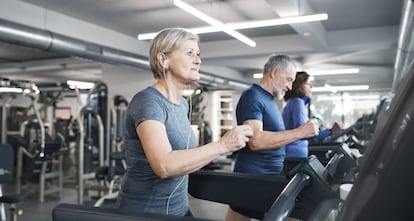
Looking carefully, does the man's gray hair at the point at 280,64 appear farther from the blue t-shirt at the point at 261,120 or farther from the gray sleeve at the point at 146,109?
the gray sleeve at the point at 146,109

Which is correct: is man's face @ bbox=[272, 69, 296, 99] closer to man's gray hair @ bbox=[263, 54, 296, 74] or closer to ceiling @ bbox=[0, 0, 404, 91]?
man's gray hair @ bbox=[263, 54, 296, 74]

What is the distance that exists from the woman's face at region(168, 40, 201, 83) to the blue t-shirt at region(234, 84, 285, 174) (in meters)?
0.72

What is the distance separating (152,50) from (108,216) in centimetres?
69

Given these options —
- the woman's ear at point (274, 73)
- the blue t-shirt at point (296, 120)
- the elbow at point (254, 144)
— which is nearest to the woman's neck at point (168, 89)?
the elbow at point (254, 144)

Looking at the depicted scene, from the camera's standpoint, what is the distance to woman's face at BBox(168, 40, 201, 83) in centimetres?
139

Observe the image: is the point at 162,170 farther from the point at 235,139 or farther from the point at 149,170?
the point at 235,139

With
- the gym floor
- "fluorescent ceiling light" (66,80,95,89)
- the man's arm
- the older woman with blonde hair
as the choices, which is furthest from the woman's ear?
"fluorescent ceiling light" (66,80,95,89)

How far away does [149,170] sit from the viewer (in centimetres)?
128

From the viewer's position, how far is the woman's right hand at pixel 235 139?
1214 millimetres

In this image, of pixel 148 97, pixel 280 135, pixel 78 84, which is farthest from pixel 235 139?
pixel 78 84

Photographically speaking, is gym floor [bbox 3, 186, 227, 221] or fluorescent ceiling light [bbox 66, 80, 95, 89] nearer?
gym floor [bbox 3, 186, 227, 221]

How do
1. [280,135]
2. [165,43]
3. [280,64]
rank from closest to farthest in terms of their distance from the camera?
[165,43] < [280,135] < [280,64]

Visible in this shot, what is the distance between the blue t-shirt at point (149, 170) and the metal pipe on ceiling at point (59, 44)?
144 inches

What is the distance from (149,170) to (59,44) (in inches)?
167
